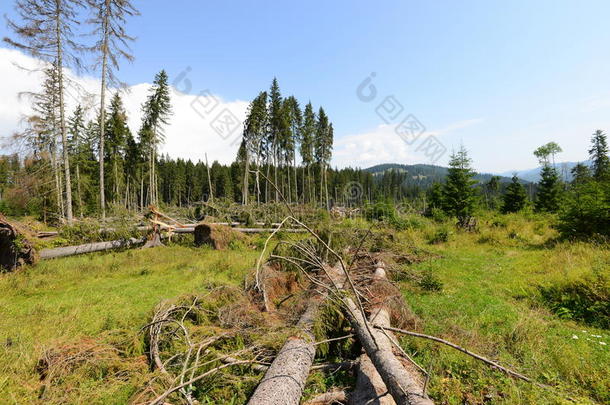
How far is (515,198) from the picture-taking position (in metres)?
29.9

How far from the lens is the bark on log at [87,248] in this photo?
9.38 metres

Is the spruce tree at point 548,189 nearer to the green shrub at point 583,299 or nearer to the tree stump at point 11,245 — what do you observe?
the green shrub at point 583,299

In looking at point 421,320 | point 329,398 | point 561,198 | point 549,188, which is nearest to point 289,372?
point 329,398

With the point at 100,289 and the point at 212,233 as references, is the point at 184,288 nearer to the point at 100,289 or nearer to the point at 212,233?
the point at 100,289

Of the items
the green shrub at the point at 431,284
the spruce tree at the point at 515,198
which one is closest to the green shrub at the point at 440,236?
the green shrub at the point at 431,284

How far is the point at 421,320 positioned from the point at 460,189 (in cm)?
1620

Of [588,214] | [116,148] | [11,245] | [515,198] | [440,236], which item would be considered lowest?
[440,236]

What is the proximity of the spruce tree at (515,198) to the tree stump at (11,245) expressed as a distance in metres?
37.1

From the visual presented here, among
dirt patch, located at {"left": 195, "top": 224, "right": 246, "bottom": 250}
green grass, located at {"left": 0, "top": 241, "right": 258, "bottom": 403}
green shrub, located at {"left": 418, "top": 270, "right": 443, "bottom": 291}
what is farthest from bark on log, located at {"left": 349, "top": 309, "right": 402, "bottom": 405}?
dirt patch, located at {"left": 195, "top": 224, "right": 246, "bottom": 250}

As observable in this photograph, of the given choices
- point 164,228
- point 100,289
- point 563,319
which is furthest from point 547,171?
point 100,289

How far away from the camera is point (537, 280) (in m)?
6.50

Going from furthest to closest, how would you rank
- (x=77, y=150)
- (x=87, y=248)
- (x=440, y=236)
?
(x=77, y=150) → (x=440, y=236) → (x=87, y=248)

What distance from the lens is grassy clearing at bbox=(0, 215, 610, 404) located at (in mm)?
2867

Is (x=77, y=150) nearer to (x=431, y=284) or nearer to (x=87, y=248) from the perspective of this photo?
(x=87, y=248)
